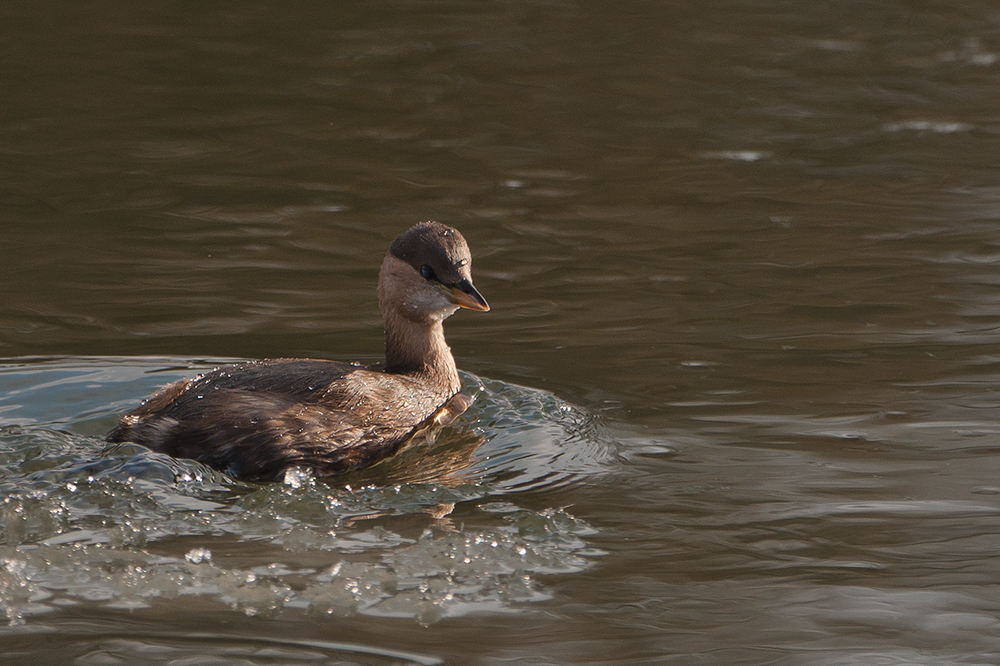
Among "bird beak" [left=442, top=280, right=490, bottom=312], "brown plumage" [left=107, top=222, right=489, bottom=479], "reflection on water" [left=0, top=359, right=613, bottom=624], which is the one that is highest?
"bird beak" [left=442, top=280, right=490, bottom=312]

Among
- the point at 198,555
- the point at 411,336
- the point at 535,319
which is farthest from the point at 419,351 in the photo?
the point at 198,555

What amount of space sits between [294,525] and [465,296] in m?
1.94

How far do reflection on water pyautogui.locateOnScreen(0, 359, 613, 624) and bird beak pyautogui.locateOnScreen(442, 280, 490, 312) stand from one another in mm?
559

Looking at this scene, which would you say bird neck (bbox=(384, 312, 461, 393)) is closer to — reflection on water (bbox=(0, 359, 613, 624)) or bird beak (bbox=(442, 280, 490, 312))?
A: bird beak (bbox=(442, 280, 490, 312))

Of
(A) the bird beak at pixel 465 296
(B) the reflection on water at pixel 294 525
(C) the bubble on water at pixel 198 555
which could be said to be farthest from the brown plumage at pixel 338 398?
(C) the bubble on water at pixel 198 555

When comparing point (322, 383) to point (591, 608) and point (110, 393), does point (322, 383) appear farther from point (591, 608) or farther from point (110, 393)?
point (591, 608)

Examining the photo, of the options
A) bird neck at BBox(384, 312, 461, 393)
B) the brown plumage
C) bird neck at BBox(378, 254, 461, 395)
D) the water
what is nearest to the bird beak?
the brown plumage

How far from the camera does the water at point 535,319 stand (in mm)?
4688

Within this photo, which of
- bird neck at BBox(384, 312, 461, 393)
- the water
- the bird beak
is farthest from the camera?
bird neck at BBox(384, 312, 461, 393)

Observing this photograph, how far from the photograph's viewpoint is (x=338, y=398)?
623 centimetres

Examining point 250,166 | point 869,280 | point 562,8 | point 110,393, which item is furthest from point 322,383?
point 562,8

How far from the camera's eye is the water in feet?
15.4

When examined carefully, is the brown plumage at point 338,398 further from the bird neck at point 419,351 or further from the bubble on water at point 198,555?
the bubble on water at point 198,555

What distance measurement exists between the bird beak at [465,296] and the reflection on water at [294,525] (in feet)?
1.83
